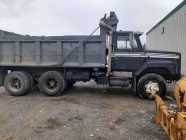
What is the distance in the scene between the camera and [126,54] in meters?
10.4

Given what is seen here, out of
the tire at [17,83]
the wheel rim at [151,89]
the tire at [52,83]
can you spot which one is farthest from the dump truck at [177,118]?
the tire at [17,83]

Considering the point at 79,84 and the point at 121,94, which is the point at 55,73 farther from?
the point at 79,84

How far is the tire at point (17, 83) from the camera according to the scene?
35.7 feet

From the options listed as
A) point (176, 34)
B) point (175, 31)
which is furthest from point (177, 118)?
point (175, 31)

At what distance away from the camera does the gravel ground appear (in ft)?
20.3

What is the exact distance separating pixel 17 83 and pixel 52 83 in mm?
1374

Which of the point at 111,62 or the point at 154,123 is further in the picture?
the point at 111,62

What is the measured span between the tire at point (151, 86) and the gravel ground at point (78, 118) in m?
0.36

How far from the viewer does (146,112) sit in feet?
26.5

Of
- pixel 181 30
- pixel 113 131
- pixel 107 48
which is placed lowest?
pixel 113 131

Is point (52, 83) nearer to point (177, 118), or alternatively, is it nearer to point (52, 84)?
point (52, 84)

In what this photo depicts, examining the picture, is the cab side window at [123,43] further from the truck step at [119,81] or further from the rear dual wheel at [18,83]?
the rear dual wheel at [18,83]

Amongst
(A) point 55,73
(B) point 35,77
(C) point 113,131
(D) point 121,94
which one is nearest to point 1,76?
(B) point 35,77

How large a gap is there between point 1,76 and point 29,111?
372cm
